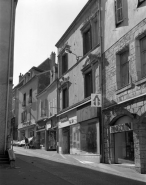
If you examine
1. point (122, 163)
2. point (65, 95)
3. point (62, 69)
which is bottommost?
point (122, 163)

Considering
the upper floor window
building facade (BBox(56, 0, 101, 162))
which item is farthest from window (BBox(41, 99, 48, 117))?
the upper floor window

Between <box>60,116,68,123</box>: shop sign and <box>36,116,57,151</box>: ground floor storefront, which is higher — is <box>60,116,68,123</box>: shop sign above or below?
above

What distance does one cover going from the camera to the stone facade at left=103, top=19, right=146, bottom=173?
1127cm

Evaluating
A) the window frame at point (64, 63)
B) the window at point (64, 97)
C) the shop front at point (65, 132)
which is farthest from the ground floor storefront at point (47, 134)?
the window frame at point (64, 63)

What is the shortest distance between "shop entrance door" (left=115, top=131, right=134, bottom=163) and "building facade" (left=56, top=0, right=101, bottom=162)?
5.60 ft

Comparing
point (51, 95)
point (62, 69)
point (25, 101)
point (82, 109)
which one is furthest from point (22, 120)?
point (82, 109)

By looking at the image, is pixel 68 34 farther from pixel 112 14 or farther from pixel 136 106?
pixel 136 106

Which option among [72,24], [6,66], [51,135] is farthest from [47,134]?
[6,66]

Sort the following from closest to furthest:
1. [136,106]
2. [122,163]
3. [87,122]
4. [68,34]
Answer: [136,106] → [122,163] → [87,122] → [68,34]

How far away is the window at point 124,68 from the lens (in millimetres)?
12975

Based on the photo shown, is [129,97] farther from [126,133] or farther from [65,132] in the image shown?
[65,132]

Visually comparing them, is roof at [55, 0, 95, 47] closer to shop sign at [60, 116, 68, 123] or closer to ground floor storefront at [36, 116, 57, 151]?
shop sign at [60, 116, 68, 123]

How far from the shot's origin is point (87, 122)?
16875 mm

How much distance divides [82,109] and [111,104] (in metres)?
3.73
